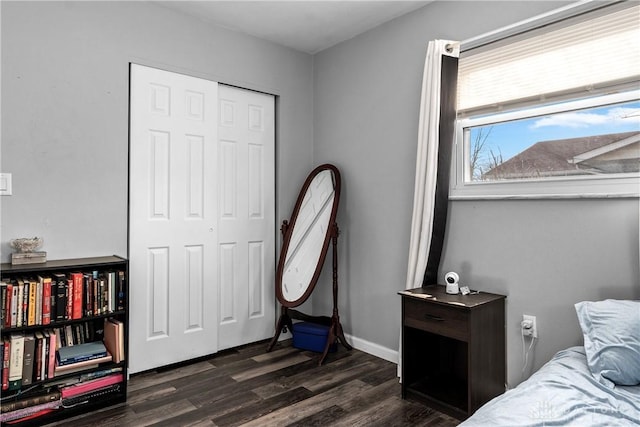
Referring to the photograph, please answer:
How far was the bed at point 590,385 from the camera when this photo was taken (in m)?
1.33

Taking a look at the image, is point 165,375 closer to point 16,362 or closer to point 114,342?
point 114,342

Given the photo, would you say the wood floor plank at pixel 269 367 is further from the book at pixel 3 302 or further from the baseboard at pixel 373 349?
the book at pixel 3 302

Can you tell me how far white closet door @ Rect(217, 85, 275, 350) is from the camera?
329 centimetres

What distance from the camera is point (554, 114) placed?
2.30 m

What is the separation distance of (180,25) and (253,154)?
108 centimetres

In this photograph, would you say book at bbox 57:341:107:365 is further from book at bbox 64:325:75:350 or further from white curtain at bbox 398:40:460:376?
white curtain at bbox 398:40:460:376

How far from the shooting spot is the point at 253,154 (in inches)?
136

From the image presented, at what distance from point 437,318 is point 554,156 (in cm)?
111

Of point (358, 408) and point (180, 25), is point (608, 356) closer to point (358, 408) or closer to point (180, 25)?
point (358, 408)

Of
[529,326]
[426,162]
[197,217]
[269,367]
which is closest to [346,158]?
[426,162]

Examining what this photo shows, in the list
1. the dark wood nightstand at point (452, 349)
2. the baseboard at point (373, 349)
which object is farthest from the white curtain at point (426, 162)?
the baseboard at point (373, 349)

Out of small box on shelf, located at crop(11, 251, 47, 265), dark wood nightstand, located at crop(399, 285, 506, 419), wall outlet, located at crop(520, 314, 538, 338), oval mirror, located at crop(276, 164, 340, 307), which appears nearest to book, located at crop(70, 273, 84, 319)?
small box on shelf, located at crop(11, 251, 47, 265)

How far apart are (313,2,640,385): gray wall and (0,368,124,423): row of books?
1788mm

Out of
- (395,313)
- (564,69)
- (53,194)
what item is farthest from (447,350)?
(53,194)
